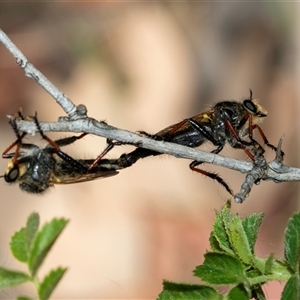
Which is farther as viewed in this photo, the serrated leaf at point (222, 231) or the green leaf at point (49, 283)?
the serrated leaf at point (222, 231)

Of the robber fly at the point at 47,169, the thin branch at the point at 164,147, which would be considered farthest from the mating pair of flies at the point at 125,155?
the thin branch at the point at 164,147

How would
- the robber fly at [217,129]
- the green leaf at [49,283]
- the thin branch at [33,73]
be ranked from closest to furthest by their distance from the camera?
the green leaf at [49,283]
the thin branch at [33,73]
the robber fly at [217,129]

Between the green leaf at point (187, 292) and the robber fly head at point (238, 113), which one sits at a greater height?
the robber fly head at point (238, 113)

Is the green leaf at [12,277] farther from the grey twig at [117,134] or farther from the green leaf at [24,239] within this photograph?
the grey twig at [117,134]

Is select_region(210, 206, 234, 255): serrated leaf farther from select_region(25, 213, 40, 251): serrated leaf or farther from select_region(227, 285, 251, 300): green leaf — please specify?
select_region(25, 213, 40, 251): serrated leaf

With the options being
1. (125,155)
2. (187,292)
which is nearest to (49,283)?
(187,292)

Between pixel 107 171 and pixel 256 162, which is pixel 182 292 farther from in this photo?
pixel 107 171

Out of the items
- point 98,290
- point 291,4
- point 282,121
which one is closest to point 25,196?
point 98,290
